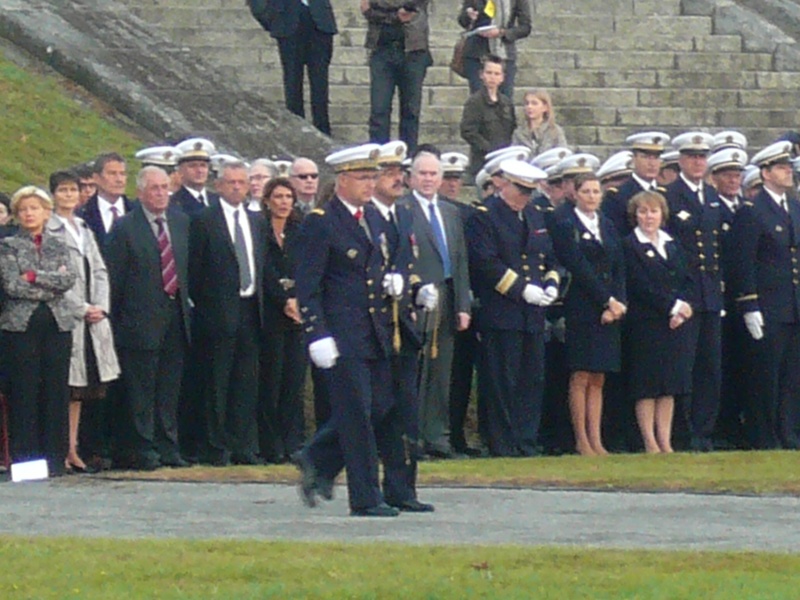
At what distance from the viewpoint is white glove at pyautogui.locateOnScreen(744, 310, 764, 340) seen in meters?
18.2

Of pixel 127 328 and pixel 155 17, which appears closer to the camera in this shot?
pixel 127 328

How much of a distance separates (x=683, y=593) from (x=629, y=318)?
7994mm

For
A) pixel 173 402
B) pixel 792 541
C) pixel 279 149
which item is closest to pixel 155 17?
pixel 279 149

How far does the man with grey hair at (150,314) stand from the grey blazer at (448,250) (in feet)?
5.53

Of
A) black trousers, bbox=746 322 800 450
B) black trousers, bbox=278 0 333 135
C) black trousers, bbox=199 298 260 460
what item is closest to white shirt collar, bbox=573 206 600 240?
black trousers, bbox=746 322 800 450

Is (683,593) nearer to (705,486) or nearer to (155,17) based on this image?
(705,486)

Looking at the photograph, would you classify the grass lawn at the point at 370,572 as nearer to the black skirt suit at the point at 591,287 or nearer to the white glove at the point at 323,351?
the white glove at the point at 323,351

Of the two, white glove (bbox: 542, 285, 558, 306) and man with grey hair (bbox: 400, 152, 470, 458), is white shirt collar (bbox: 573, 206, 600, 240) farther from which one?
man with grey hair (bbox: 400, 152, 470, 458)

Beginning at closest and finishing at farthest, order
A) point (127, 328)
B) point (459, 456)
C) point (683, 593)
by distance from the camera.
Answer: point (683, 593), point (127, 328), point (459, 456)

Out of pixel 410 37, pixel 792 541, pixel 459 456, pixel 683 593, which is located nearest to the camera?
pixel 683 593

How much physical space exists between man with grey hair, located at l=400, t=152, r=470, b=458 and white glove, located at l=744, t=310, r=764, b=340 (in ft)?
7.50

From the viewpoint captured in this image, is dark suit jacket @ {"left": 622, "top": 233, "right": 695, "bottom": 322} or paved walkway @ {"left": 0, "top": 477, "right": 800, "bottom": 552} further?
dark suit jacket @ {"left": 622, "top": 233, "right": 695, "bottom": 322}

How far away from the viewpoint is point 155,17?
2597 centimetres

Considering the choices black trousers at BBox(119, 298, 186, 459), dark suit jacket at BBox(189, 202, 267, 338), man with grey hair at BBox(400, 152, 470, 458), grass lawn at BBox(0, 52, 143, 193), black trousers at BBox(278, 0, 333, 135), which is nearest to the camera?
black trousers at BBox(119, 298, 186, 459)
